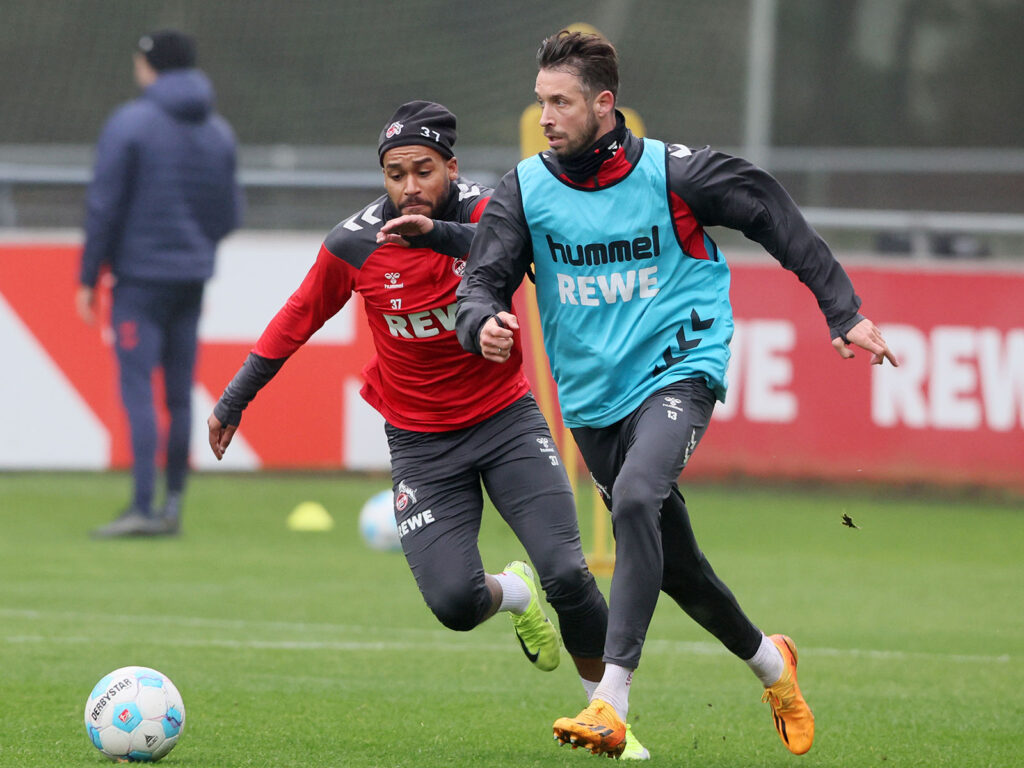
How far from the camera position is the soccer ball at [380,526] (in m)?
10.7

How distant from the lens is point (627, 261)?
552cm

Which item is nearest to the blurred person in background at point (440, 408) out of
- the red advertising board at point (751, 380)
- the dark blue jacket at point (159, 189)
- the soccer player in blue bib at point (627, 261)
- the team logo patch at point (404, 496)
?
the team logo patch at point (404, 496)

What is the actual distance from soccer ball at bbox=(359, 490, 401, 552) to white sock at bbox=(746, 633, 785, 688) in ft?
16.1

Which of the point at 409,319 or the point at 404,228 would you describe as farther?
the point at 409,319

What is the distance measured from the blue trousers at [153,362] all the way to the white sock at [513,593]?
499 centimetres

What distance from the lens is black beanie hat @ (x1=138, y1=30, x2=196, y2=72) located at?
11.1 m

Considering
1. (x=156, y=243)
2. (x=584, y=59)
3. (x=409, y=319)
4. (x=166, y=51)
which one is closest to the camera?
(x=584, y=59)

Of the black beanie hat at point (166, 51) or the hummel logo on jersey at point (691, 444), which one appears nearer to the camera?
the hummel logo on jersey at point (691, 444)

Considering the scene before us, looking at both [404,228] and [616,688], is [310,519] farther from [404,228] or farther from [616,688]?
[616,688]

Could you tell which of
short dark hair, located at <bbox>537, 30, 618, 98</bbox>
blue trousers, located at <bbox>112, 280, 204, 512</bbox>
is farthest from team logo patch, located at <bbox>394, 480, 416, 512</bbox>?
blue trousers, located at <bbox>112, 280, 204, 512</bbox>

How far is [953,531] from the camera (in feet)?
38.0

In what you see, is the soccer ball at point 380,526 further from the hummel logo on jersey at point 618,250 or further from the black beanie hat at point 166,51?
the hummel logo on jersey at point 618,250

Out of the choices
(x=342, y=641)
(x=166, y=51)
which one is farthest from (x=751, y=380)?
(x=342, y=641)

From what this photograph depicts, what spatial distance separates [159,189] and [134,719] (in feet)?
19.9
